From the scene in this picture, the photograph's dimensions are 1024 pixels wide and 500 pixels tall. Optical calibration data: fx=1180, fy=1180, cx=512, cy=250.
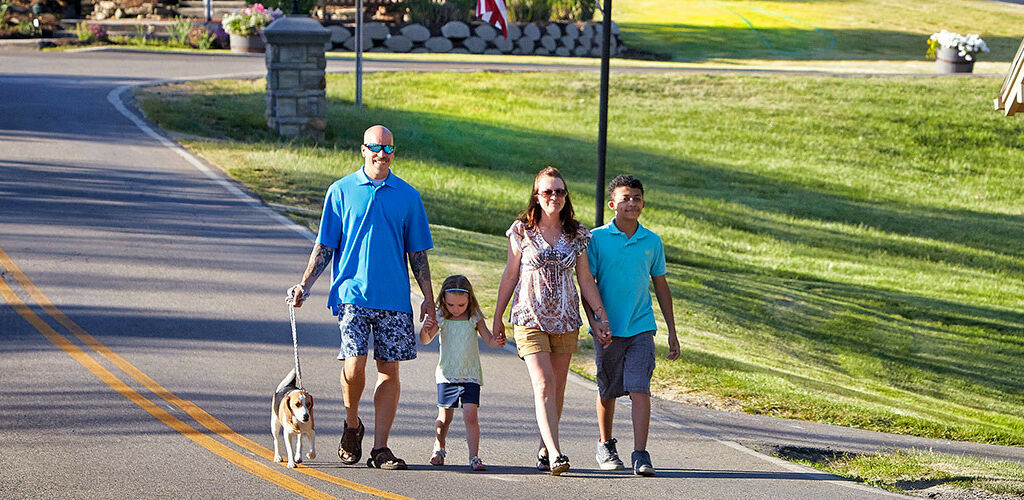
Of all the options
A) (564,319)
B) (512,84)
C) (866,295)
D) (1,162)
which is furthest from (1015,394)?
(512,84)

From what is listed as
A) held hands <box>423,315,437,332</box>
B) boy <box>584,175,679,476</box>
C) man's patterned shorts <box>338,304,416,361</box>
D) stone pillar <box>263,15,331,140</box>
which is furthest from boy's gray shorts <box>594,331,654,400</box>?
stone pillar <box>263,15,331,140</box>

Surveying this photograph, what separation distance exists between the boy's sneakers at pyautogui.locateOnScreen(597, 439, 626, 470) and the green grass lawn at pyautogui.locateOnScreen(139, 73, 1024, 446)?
8.28 feet

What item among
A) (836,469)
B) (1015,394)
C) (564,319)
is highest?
(564,319)

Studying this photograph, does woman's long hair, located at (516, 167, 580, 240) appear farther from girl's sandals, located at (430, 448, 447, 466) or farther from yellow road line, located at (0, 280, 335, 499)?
yellow road line, located at (0, 280, 335, 499)

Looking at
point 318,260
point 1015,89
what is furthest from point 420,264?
point 1015,89

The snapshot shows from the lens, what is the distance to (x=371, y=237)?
6.63 metres

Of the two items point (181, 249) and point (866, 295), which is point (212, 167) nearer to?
point (181, 249)

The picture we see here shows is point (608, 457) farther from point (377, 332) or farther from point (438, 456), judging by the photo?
point (377, 332)

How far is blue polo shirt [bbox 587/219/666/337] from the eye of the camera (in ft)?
23.1

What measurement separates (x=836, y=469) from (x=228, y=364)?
455cm

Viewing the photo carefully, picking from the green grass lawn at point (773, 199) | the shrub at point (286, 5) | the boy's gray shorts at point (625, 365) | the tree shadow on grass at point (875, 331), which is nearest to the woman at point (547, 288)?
the boy's gray shorts at point (625, 365)

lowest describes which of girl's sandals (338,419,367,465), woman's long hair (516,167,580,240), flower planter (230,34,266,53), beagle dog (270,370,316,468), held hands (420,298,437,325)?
girl's sandals (338,419,367,465)

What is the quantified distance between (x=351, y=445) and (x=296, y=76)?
49.8 feet

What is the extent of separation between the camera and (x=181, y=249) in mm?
12547
